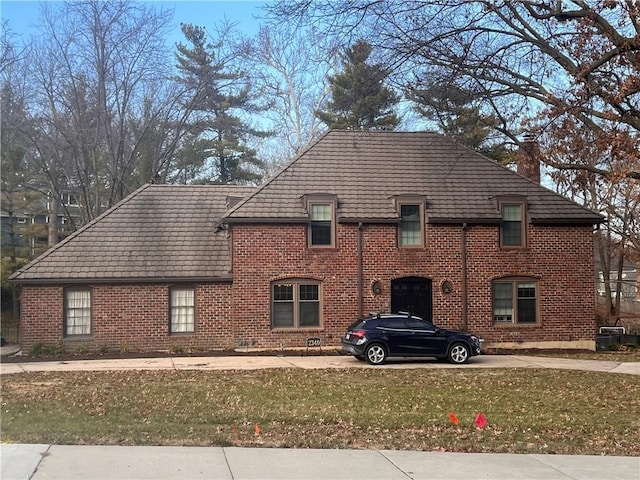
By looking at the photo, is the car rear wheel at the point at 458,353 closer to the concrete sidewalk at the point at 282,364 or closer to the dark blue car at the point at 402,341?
the dark blue car at the point at 402,341

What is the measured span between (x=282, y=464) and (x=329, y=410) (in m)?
3.44

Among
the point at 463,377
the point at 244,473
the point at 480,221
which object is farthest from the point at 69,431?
the point at 480,221

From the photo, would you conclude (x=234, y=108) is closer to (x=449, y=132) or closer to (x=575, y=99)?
(x=449, y=132)

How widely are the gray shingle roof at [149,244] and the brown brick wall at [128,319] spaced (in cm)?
50

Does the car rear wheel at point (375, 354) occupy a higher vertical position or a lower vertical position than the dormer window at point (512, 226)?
lower

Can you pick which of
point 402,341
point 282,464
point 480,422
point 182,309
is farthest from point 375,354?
point 282,464

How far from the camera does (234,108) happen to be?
44312 millimetres

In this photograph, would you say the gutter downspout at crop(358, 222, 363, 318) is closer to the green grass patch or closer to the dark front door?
the dark front door

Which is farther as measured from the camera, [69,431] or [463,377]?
[463,377]

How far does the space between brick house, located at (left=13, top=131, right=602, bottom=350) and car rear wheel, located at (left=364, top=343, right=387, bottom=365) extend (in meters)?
3.95

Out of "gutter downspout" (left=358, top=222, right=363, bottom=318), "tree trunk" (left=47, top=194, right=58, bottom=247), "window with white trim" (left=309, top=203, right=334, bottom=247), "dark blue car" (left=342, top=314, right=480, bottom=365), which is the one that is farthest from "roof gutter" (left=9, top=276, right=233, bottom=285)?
"tree trunk" (left=47, top=194, right=58, bottom=247)

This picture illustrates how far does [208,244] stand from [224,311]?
8.48 ft

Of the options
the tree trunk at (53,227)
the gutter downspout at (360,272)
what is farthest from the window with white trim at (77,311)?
the tree trunk at (53,227)

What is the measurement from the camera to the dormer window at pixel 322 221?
23.0 metres
